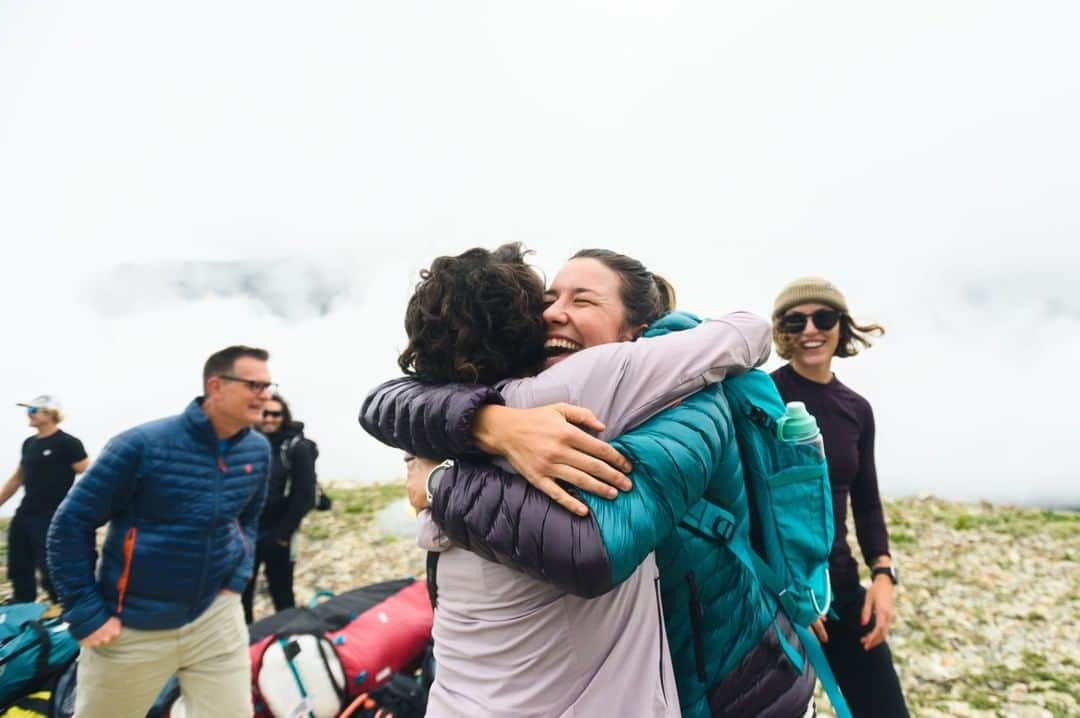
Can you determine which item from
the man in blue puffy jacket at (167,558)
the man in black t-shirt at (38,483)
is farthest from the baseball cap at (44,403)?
the man in blue puffy jacket at (167,558)

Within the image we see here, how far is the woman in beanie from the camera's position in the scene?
12.3 ft

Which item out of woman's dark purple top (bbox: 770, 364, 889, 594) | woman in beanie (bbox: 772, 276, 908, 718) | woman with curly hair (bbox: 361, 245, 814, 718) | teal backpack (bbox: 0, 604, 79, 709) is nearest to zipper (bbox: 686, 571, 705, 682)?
woman with curly hair (bbox: 361, 245, 814, 718)

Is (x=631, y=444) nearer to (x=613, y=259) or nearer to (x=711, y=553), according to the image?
(x=711, y=553)

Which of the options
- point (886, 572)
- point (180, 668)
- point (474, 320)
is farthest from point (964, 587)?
point (474, 320)

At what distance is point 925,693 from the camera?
731cm

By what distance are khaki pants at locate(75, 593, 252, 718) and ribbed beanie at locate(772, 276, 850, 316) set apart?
4947mm

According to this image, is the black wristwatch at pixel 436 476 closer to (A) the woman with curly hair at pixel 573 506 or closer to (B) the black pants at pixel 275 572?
(A) the woman with curly hair at pixel 573 506

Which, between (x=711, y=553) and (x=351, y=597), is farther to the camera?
(x=351, y=597)

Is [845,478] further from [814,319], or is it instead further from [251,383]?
[251,383]

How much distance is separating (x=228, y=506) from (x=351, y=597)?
8.31 ft

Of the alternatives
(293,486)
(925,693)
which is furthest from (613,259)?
(925,693)

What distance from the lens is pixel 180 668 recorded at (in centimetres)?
443

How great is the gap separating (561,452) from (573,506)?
0.15 metres

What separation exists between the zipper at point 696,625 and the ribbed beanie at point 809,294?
2.84 meters
